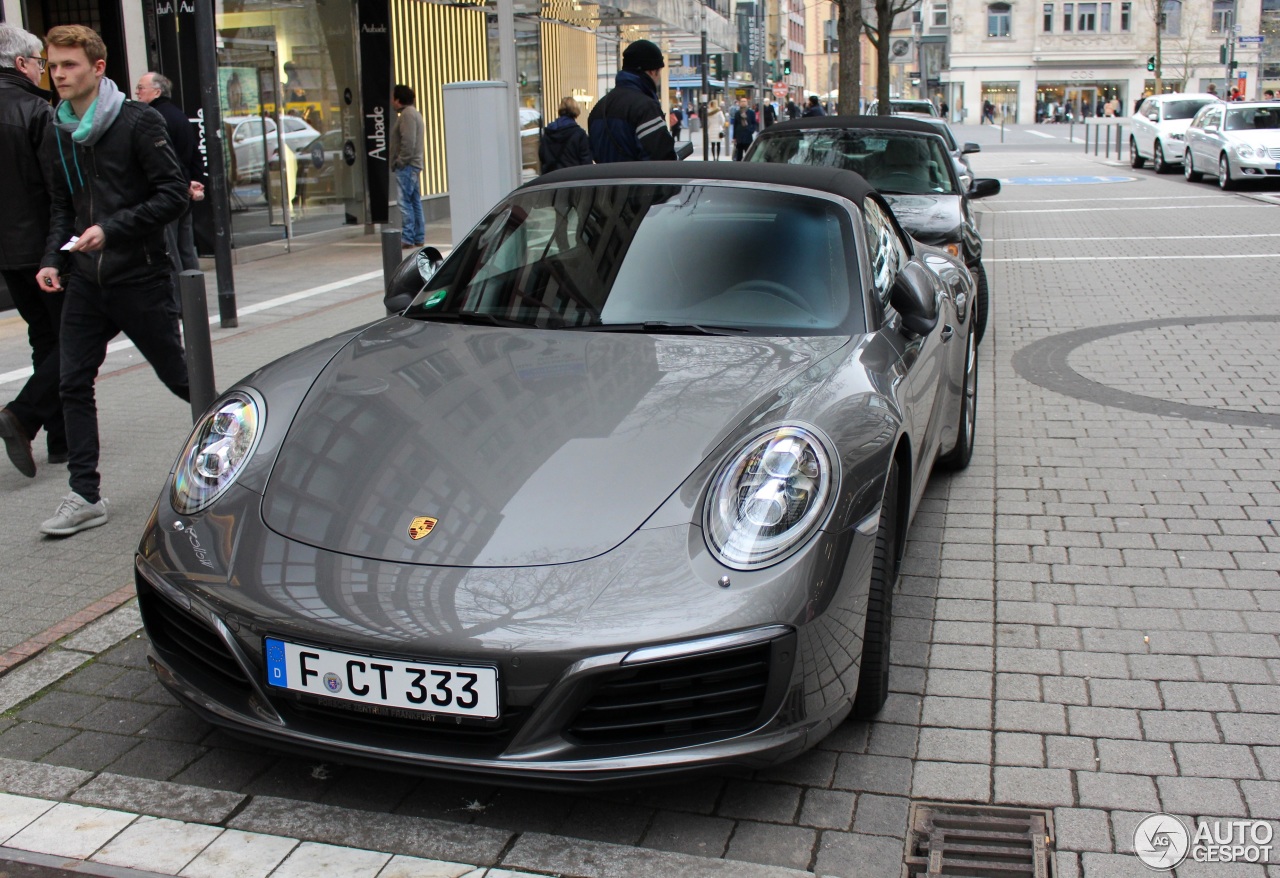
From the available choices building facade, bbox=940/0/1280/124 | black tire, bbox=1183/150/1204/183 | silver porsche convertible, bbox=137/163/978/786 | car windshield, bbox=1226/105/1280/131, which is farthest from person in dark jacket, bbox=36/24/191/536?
building facade, bbox=940/0/1280/124

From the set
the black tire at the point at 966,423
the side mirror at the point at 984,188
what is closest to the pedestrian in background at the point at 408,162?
the side mirror at the point at 984,188

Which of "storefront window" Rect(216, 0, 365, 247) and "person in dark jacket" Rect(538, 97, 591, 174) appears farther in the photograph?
"storefront window" Rect(216, 0, 365, 247)

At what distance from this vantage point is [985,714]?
3.39 metres

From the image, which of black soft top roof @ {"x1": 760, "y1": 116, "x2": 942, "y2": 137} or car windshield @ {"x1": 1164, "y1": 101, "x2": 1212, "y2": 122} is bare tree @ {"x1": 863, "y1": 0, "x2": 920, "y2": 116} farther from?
black soft top roof @ {"x1": 760, "y1": 116, "x2": 942, "y2": 137}

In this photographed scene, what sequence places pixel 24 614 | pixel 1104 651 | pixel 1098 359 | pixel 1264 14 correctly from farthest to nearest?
pixel 1264 14, pixel 1098 359, pixel 24 614, pixel 1104 651

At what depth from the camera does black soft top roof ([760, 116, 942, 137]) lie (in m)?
9.68

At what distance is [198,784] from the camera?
3.09 metres

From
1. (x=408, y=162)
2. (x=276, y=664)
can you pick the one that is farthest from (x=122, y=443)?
(x=408, y=162)

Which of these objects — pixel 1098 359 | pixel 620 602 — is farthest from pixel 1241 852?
pixel 1098 359

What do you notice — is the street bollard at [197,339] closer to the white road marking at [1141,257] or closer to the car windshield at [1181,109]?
the white road marking at [1141,257]

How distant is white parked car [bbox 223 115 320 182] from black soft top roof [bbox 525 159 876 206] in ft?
36.6

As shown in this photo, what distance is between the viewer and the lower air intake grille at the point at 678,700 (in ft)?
8.73

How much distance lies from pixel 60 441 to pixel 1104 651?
4.67 meters

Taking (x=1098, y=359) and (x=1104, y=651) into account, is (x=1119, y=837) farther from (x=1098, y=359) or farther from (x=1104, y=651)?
(x=1098, y=359)
